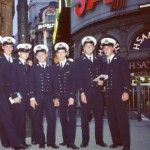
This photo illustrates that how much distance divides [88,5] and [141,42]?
5.17 metres

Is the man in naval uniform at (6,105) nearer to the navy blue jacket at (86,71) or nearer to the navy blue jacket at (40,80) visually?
the navy blue jacket at (40,80)

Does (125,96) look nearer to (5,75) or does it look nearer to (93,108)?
(93,108)

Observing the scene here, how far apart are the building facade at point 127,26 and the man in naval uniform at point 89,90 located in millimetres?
15786

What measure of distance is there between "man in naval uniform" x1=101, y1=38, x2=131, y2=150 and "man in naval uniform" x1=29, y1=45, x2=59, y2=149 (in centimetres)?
113

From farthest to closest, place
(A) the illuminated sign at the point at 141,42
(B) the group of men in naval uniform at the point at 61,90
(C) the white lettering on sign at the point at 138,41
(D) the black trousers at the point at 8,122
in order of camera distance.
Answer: (C) the white lettering on sign at the point at 138,41
(A) the illuminated sign at the point at 141,42
(B) the group of men in naval uniform at the point at 61,90
(D) the black trousers at the point at 8,122

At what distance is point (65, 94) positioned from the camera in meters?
7.12

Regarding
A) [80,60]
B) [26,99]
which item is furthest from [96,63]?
[26,99]

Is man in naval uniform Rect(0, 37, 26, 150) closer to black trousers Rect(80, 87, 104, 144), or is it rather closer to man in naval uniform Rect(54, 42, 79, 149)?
man in naval uniform Rect(54, 42, 79, 149)

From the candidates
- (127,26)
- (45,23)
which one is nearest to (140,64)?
(127,26)

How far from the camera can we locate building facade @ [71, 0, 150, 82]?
23.8m

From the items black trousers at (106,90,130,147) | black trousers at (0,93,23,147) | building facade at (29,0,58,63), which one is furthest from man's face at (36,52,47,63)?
building facade at (29,0,58,63)

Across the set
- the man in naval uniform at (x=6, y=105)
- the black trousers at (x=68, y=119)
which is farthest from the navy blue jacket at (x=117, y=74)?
the man in naval uniform at (x=6, y=105)

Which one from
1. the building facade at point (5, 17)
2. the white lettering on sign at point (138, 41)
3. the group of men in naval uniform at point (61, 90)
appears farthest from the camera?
the building facade at point (5, 17)

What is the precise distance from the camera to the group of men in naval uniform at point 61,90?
6836 mm
